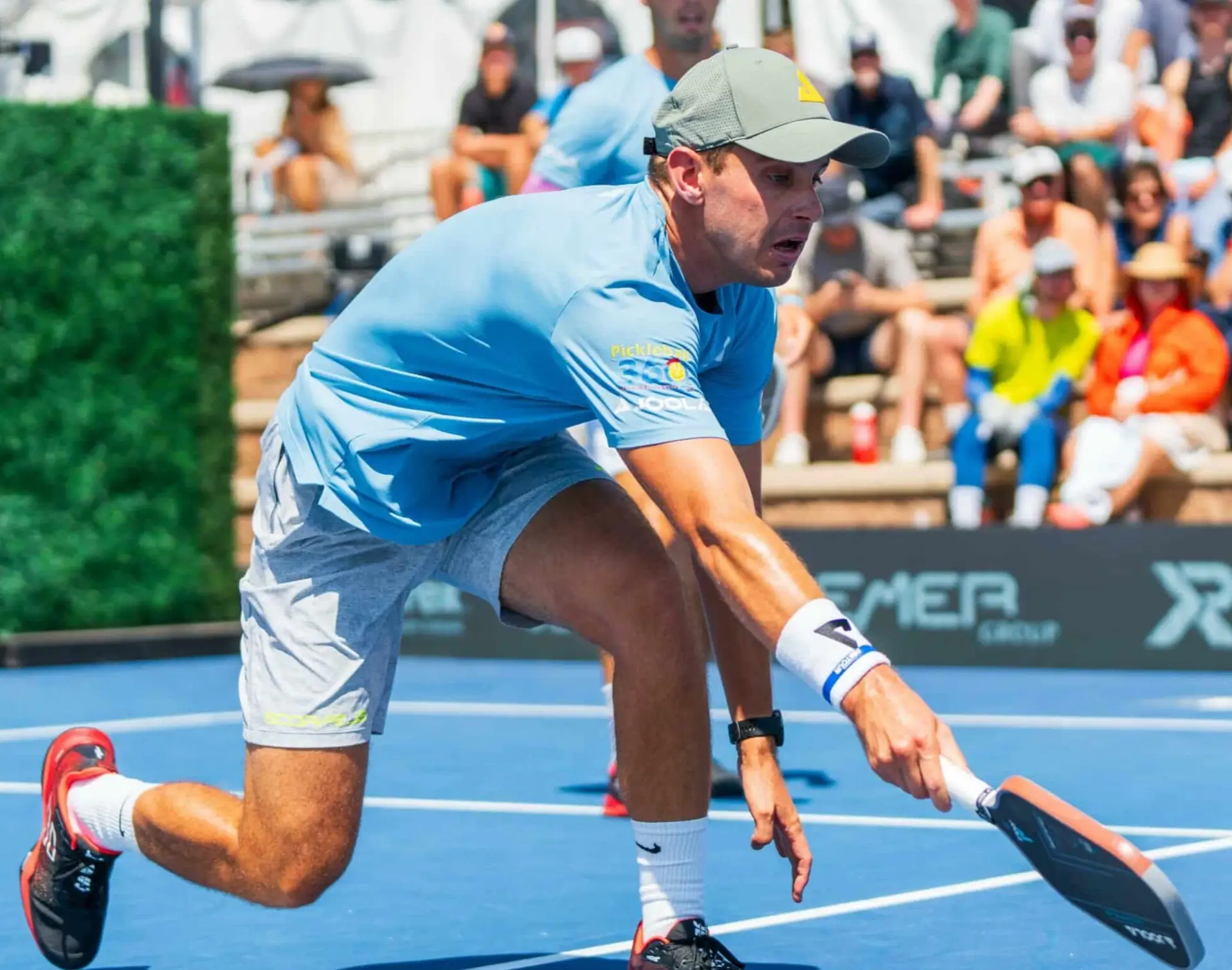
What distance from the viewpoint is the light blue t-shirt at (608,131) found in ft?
21.1

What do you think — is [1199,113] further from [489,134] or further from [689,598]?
[689,598]

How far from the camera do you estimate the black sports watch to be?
4.08m

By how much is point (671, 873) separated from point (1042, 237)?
326 inches

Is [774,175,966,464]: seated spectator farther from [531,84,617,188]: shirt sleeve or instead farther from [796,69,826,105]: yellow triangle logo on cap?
[796,69,826,105]: yellow triangle logo on cap

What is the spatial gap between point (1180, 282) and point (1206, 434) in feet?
2.58

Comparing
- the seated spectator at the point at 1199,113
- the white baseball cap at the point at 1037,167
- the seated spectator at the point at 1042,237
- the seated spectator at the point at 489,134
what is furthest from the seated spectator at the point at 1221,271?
the seated spectator at the point at 489,134

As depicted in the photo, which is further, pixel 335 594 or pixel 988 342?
pixel 988 342

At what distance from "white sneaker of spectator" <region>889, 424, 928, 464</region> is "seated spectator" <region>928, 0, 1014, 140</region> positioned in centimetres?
232

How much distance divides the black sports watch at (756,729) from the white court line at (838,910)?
712mm

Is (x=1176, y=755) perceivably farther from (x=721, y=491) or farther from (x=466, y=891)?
(x=721, y=491)

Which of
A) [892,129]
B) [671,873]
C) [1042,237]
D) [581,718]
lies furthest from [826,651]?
[892,129]

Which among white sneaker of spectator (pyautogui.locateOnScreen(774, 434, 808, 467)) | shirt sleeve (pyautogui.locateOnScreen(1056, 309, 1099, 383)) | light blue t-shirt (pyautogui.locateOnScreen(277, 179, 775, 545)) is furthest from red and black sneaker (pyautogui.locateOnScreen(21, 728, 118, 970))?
white sneaker of spectator (pyautogui.locateOnScreen(774, 434, 808, 467))

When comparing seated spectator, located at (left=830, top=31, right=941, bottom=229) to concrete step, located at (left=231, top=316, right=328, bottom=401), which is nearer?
seated spectator, located at (left=830, top=31, right=941, bottom=229)

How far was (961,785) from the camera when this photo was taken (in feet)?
10.4
